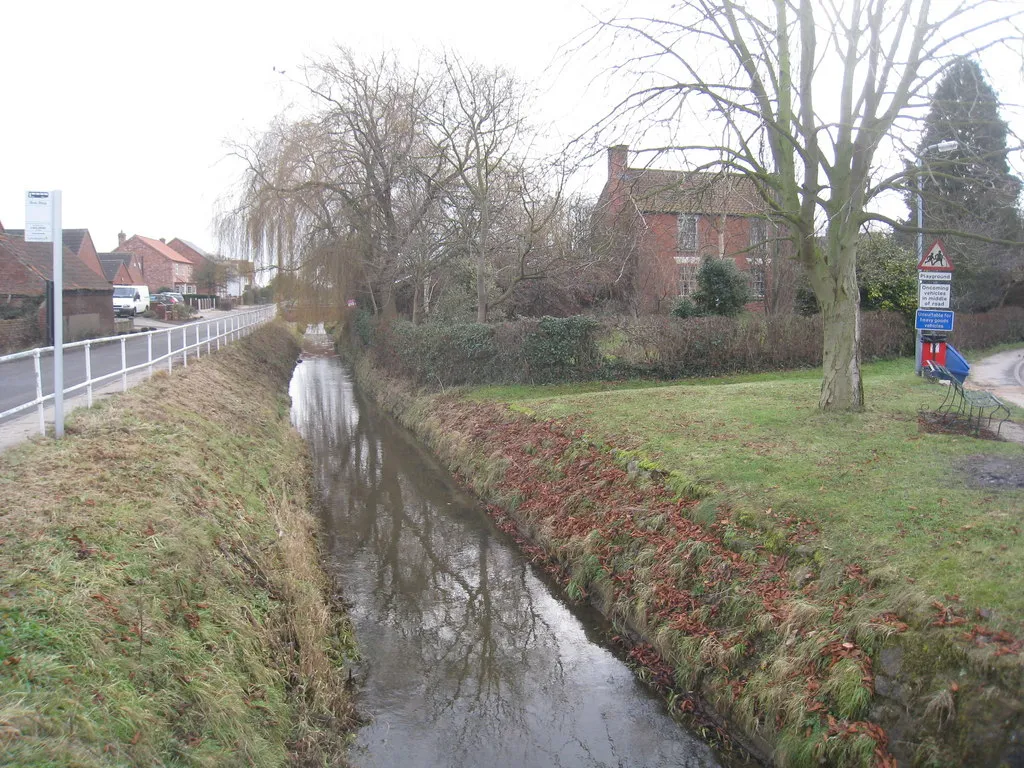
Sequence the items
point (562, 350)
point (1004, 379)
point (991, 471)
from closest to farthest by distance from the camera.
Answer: point (991, 471)
point (1004, 379)
point (562, 350)

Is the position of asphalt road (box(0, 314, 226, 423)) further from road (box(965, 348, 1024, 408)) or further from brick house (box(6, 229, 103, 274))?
brick house (box(6, 229, 103, 274))

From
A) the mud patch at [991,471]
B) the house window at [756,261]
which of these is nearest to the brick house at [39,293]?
the house window at [756,261]

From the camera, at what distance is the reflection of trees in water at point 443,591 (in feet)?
21.9

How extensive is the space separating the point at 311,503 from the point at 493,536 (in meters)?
3.38

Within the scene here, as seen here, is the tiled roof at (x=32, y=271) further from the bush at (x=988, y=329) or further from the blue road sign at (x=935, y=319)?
the bush at (x=988, y=329)

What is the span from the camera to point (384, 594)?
344 inches

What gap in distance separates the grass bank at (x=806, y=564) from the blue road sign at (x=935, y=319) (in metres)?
2.73

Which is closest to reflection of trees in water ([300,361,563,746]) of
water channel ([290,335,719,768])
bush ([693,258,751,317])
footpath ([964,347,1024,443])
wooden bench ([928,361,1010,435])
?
water channel ([290,335,719,768])

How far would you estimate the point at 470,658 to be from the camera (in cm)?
723

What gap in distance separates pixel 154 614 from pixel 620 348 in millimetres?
14705

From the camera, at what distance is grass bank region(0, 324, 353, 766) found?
3.87 meters

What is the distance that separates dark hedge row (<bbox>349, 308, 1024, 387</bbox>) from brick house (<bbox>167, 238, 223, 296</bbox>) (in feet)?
170

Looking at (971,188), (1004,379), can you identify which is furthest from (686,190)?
(1004,379)

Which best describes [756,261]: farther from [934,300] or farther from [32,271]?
[32,271]
